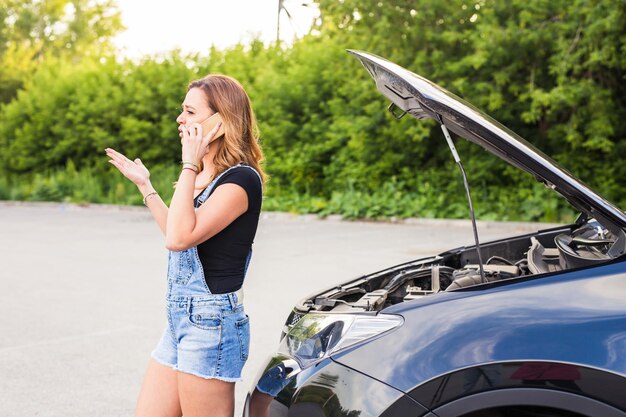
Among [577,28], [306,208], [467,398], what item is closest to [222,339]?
[467,398]

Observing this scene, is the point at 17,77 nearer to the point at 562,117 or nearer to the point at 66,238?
the point at 66,238

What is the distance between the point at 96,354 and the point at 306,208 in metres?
14.0

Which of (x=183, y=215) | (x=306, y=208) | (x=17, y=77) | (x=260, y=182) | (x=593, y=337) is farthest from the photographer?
(x=17, y=77)

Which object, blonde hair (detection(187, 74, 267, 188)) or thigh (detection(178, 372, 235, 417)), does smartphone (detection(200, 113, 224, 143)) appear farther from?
thigh (detection(178, 372, 235, 417))

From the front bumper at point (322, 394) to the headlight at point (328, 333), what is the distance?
44mm

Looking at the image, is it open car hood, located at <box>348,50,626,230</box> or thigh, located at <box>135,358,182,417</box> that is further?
thigh, located at <box>135,358,182,417</box>

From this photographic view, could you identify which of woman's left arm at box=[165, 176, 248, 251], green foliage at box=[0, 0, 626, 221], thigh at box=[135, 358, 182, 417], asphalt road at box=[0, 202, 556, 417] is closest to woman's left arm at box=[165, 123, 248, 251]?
woman's left arm at box=[165, 176, 248, 251]

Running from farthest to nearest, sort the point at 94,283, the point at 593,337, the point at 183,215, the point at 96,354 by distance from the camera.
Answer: the point at 94,283 < the point at 96,354 < the point at 183,215 < the point at 593,337

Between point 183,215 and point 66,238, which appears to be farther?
point 66,238

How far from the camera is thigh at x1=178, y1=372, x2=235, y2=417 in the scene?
9.28ft

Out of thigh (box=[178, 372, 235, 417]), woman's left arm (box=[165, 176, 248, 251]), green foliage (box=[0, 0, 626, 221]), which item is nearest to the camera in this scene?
woman's left arm (box=[165, 176, 248, 251])

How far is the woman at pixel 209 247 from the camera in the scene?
278 cm

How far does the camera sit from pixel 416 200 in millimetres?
18625

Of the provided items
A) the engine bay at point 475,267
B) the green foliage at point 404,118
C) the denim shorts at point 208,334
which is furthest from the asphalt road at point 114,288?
the green foliage at point 404,118
